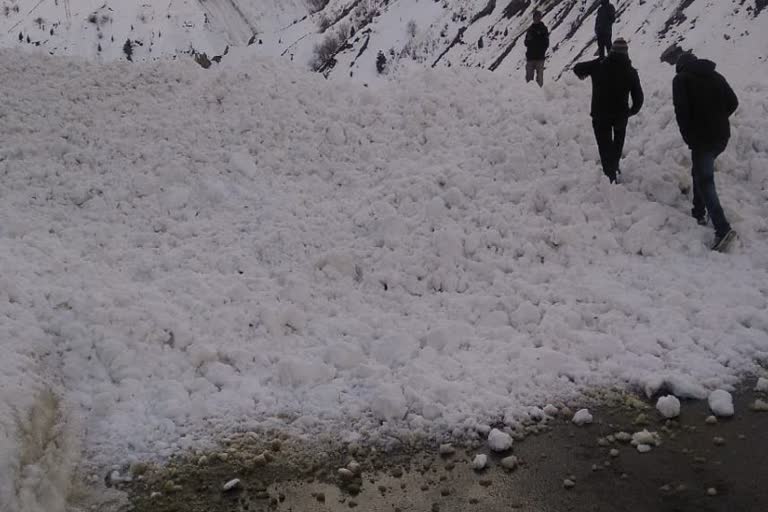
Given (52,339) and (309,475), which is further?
(52,339)

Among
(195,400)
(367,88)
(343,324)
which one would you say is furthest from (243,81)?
(195,400)

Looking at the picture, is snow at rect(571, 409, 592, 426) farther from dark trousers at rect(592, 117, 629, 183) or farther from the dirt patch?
dark trousers at rect(592, 117, 629, 183)

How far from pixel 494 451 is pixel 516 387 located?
0.71 m

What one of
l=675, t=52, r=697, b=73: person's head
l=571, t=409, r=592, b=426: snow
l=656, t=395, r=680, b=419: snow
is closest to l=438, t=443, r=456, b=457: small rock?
l=571, t=409, r=592, b=426: snow

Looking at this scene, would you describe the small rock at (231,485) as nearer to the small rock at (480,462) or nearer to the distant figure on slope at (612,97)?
the small rock at (480,462)

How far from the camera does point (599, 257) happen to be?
7.30 m

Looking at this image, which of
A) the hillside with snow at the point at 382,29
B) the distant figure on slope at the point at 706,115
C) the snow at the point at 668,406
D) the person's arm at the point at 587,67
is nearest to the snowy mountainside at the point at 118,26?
the hillside with snow at the point at 382,29

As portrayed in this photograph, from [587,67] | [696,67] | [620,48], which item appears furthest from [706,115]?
[587,67]

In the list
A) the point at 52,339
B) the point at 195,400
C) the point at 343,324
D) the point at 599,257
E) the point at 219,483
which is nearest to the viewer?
the point at 219,483

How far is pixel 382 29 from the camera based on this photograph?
3049 inches

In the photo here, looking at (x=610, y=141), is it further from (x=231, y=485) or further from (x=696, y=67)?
(x=231, y=485)

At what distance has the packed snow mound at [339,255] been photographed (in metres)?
5.69

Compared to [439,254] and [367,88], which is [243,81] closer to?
[367,88]

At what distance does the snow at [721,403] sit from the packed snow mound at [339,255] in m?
0.24
